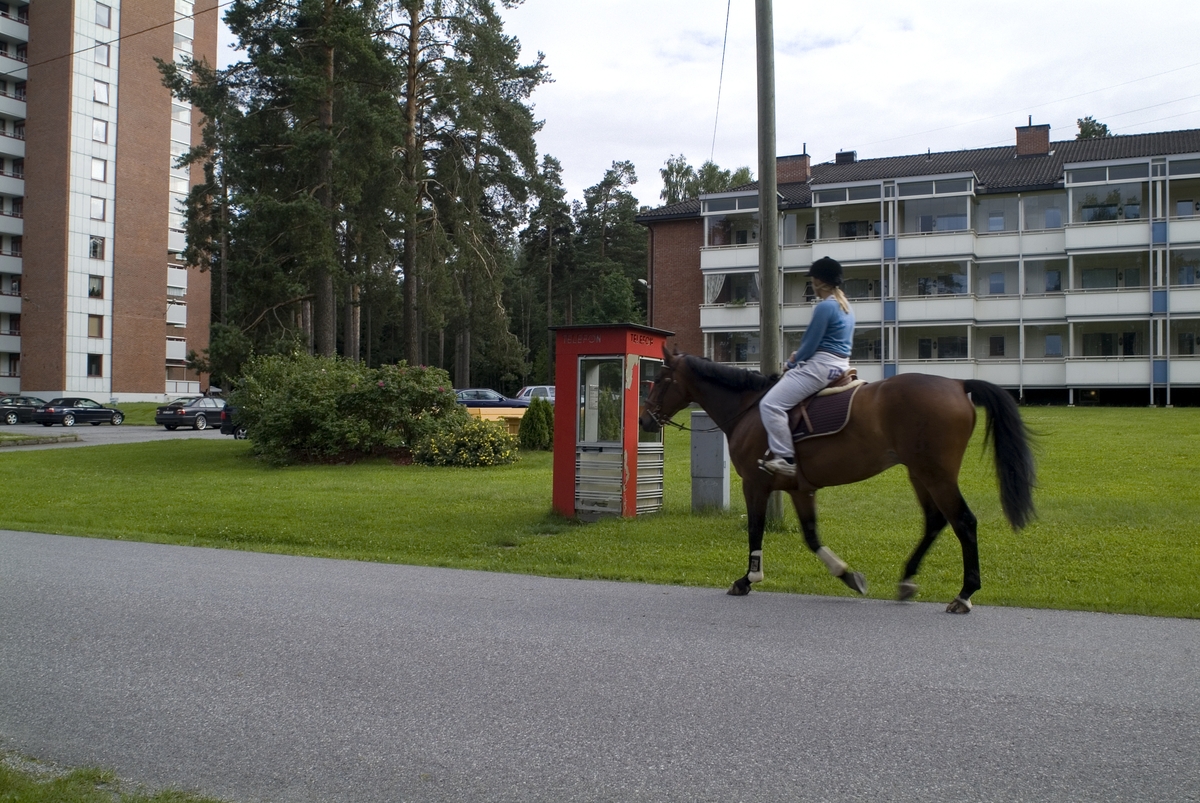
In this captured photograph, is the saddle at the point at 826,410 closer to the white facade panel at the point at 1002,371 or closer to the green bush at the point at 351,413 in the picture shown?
the green bush at the point at 351,413

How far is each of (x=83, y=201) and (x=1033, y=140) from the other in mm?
58995

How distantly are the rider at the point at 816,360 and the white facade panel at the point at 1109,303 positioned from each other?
41.1 metres

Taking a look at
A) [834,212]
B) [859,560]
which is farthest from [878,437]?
[834,212]

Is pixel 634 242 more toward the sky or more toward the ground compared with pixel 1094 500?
more toward the sky

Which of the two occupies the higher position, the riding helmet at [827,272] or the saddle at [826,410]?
the riding helmet at [827,272]

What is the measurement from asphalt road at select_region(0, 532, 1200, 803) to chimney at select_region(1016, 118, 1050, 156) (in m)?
49.8

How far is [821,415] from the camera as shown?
8148 millimetres

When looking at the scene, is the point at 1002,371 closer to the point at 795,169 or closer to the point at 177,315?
the point at 795,169

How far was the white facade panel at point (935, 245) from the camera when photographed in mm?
45875

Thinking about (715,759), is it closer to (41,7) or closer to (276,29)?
(276,29)

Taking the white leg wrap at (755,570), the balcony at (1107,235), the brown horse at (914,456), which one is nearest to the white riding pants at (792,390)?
the brown horse at (914,456)

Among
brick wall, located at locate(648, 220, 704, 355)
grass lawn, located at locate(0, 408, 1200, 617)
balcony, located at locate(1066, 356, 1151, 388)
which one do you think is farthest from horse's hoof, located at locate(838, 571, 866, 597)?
brick wall, located at locate(648, 220, 704, 355)

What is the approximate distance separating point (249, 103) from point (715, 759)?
33.4 meters

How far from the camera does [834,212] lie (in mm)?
50531
